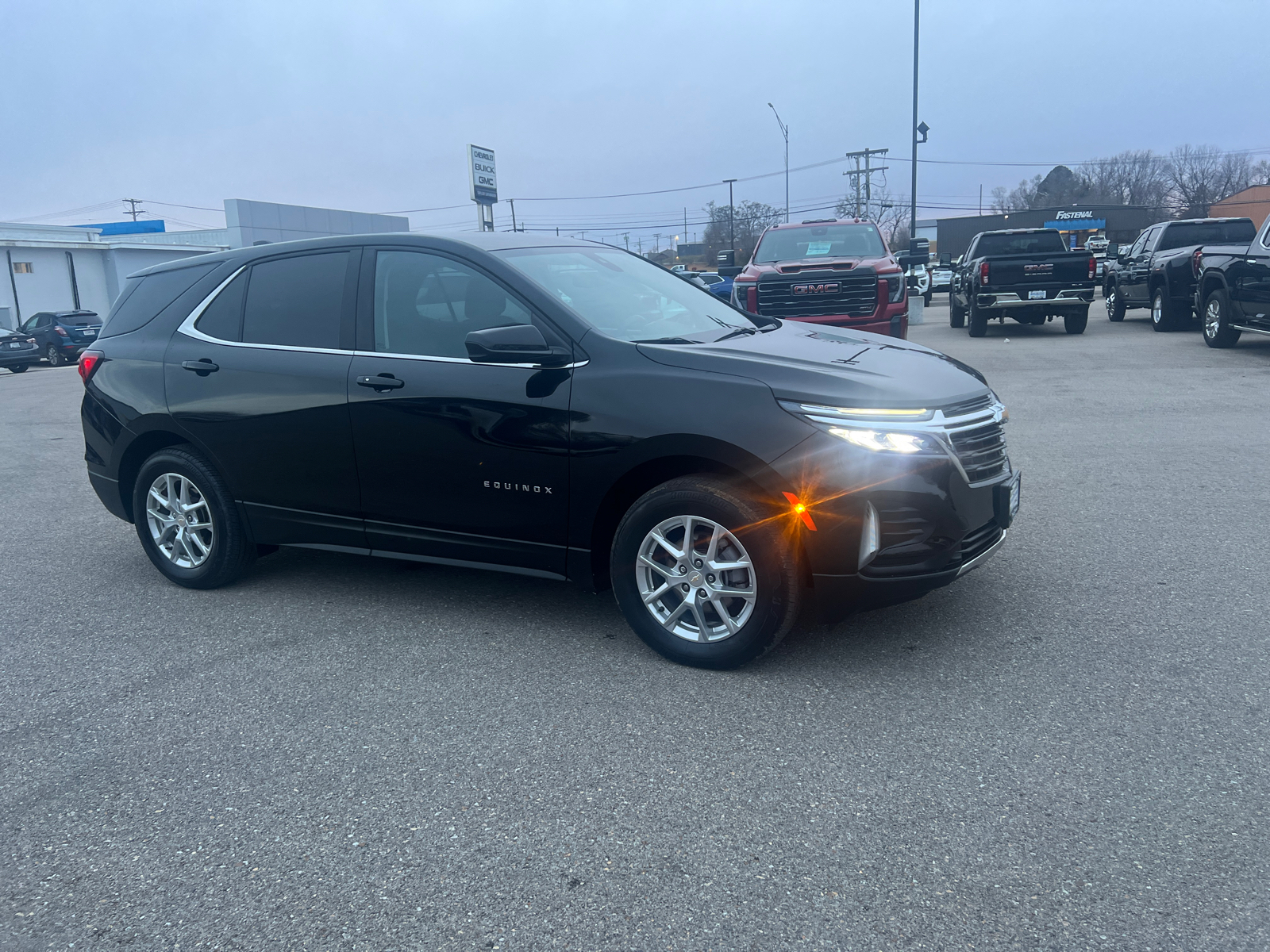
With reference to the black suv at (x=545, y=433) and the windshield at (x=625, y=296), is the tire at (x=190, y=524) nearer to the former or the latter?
the black suv at (x=545, y=433)

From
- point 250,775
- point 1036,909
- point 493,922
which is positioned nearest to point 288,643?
point 250,775

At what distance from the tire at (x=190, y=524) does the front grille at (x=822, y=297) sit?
866cm

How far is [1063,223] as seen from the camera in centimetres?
5041

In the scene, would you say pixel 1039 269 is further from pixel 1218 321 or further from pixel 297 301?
pixel 297 301

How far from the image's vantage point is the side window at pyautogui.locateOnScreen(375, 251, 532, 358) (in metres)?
4.45

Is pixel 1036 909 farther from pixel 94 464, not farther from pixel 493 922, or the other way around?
pixel 94 464

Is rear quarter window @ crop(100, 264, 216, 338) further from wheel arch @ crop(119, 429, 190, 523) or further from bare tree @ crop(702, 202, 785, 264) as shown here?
bare tree @ crop(702, 202, 785, 264)

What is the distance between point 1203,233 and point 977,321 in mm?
4504

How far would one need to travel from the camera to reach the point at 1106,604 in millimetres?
4613

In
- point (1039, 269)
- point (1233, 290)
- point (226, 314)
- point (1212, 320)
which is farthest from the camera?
point (1039, 269)

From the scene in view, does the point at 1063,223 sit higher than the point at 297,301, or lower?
higher

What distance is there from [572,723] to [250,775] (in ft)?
3.66

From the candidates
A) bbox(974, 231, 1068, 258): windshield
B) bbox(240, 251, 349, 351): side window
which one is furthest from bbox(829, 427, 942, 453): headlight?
bbox(974, 231, 1068, 258): windshield

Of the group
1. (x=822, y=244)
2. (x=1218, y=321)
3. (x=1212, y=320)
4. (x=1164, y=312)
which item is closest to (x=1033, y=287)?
(x=1164, y=312)
